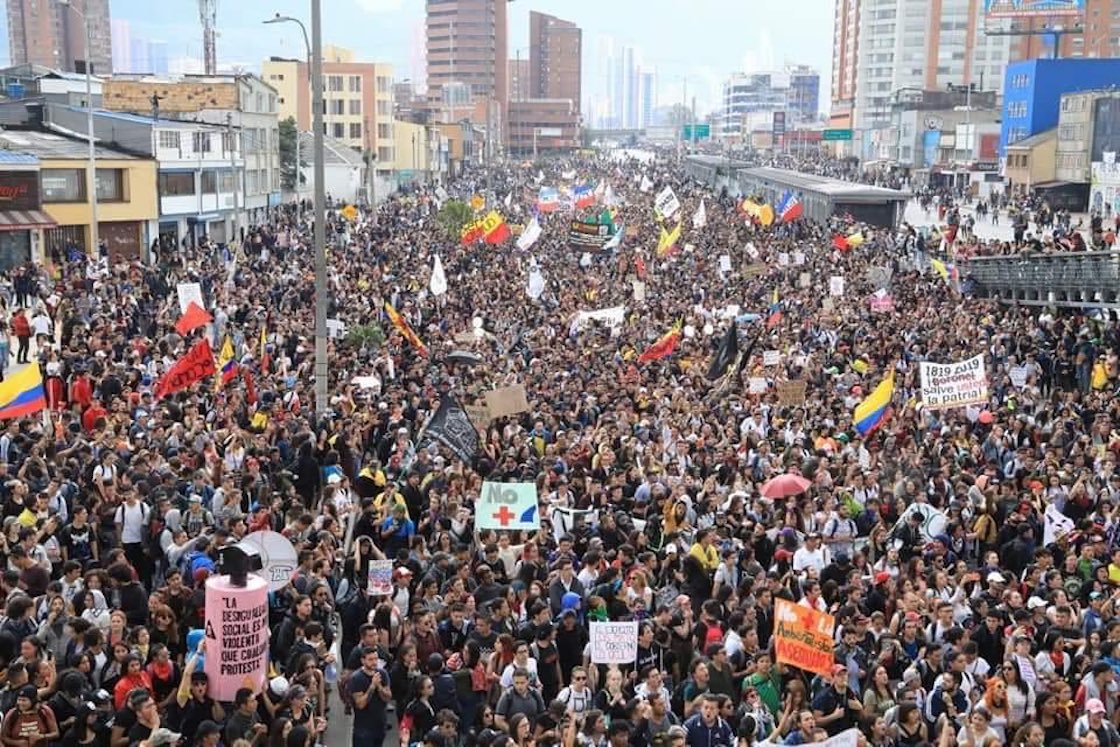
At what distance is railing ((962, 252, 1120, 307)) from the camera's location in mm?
26797

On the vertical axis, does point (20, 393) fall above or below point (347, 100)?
below

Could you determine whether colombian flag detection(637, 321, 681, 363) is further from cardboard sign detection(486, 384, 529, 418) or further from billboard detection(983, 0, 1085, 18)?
billboard detection(983, 0, 1085, 18)

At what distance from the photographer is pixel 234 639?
8.77 meters

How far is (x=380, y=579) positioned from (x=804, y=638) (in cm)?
311

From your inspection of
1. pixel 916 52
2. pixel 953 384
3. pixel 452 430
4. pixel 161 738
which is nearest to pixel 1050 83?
pixel 953 384

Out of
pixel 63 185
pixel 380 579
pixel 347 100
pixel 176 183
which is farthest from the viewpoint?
pixel 347 100

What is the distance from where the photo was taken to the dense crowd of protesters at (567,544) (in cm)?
891

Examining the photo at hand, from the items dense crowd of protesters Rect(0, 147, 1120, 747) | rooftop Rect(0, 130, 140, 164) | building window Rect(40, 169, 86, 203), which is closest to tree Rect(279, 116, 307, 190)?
rooftop Rect(0, 130, 140, 164)

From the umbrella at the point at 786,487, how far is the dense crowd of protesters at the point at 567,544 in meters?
0.20

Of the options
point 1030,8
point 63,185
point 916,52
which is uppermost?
point 1030,8

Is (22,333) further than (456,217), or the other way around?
(456,217)

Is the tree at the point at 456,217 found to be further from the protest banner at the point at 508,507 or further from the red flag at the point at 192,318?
the protest banner at the point at 508,507

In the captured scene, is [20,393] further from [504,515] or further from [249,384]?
[504,515]

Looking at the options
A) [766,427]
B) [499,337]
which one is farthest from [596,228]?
[766,427]
